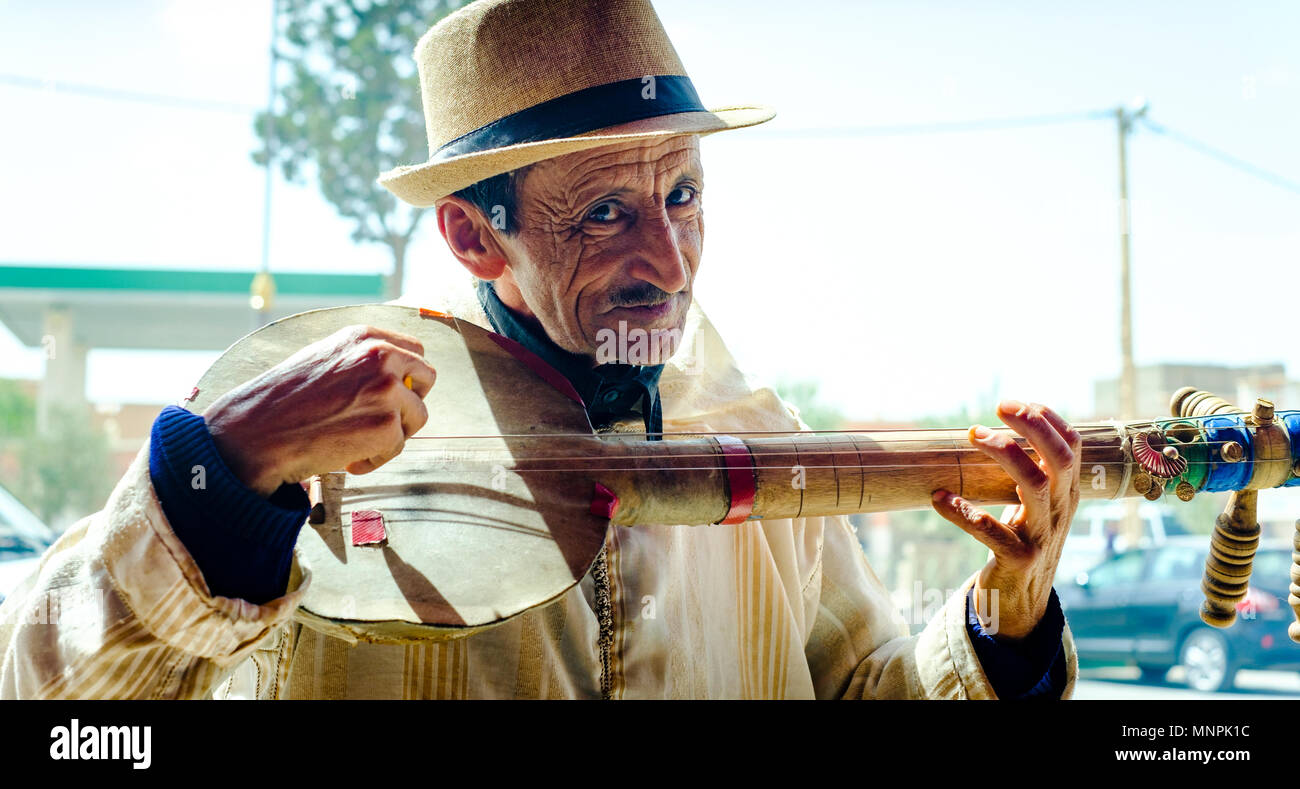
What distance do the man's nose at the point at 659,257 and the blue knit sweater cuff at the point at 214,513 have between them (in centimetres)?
76

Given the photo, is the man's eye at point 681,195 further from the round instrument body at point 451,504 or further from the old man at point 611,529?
the round instrument body at point 451,504

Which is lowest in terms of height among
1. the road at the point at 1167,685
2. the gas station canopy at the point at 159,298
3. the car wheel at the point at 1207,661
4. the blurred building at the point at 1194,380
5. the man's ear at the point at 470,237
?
the road at the point at 1167,685

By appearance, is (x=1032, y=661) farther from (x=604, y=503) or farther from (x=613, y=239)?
(x=613, y=239)

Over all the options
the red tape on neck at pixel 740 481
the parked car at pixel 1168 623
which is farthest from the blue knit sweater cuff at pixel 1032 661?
the parked car at pixel 1168 623

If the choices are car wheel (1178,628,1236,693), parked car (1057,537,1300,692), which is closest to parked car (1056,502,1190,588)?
parked car (1057,537,1300,692)

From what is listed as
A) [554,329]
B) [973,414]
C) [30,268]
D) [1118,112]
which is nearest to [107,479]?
[30,268]

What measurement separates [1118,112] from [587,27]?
1312 centimetres

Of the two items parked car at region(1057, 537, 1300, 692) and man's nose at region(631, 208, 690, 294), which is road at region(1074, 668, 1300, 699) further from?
man's nose at region(631, 208, 690, 294)

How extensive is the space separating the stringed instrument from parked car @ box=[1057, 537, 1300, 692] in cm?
794

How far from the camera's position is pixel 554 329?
180cm

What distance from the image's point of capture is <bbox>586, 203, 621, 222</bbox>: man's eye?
176 centimetres

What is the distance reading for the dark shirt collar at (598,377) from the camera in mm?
1796

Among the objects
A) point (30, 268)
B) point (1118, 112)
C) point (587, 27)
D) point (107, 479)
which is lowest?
point (107, 479)
